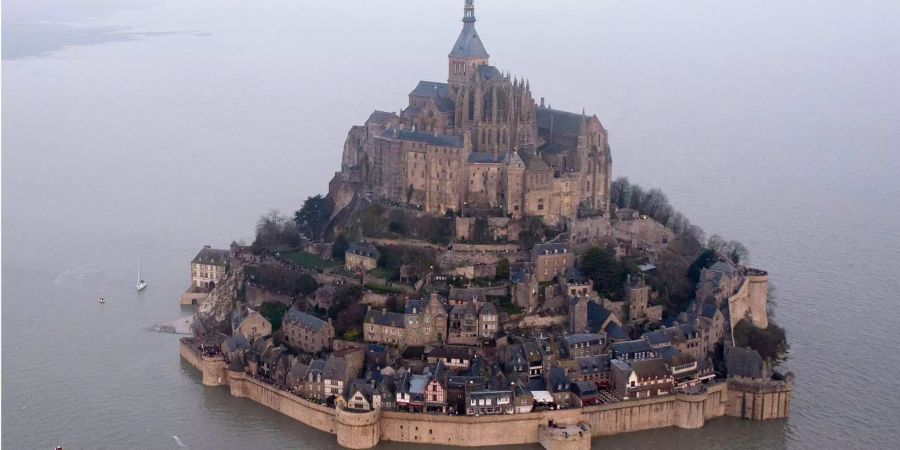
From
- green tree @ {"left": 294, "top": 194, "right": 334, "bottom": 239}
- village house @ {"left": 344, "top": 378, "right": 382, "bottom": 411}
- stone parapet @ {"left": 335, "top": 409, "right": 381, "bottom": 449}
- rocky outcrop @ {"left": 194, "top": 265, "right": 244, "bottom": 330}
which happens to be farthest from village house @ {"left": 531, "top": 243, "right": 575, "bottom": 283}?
rocky outcrop @ {"left": 194, "top": 265, "right": 244, "bottom": 330}

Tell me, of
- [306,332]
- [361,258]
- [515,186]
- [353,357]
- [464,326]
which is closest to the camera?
[353,357]

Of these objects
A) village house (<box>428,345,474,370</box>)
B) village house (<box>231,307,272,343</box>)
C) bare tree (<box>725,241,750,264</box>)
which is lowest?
village house (<box>428,345,474,370</box>)

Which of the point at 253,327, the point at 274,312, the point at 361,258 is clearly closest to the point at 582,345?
the point at 361,258

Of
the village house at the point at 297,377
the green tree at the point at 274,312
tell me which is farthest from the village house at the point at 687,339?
A: the green tree at the point at 274,312

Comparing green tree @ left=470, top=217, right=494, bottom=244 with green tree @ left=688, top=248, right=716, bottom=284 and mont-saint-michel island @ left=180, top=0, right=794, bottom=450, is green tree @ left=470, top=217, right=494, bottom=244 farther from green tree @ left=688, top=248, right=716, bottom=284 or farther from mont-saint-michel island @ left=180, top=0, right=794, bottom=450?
green tree @ left=688, top=248, right=716, bottom=284

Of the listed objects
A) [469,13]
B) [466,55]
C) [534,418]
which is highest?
[469,13]

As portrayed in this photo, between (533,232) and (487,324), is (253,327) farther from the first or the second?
(533,232)

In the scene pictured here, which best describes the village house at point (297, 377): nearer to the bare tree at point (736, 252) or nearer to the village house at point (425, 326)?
the village house at point (425, 326)
